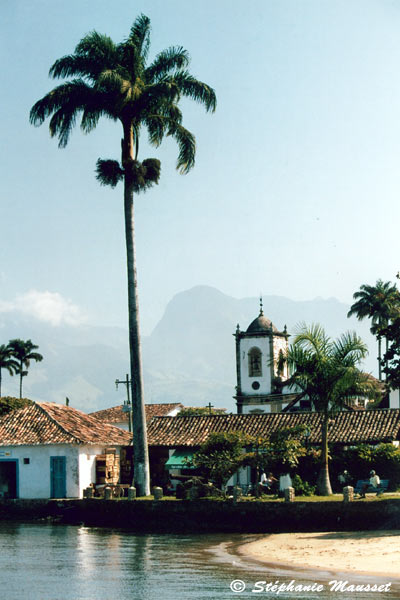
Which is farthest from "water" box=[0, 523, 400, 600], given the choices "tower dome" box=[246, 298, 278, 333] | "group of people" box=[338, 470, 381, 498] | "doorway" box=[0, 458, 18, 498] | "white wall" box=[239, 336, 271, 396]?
"tower dome" box=[246, 298, 278, 333]

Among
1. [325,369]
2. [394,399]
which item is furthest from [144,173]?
[394,399]

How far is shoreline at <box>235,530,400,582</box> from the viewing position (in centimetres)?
2558

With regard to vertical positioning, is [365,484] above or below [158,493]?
above

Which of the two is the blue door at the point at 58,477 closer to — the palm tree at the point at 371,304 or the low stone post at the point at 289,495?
Answer: the low stone post at the point at 289,495

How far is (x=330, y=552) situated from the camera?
28.5 m

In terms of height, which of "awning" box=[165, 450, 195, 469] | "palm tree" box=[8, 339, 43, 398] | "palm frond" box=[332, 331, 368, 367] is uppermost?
"palm tree" box=[8, 339, 43, 398]

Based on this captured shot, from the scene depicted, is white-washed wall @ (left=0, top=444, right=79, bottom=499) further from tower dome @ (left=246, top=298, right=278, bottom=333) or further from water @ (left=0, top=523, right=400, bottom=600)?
tower dome @ (left=246, top=298, right=278, bottom=333)

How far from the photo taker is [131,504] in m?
39.2

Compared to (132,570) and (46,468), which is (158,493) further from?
(132,570)

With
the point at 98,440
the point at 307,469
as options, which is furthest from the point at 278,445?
the point at 98,440

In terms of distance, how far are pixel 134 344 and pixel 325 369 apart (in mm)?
8951

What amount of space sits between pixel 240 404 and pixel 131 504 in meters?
40.6

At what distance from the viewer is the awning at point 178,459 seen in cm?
4491

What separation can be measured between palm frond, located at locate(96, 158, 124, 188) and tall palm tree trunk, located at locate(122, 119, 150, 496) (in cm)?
38
